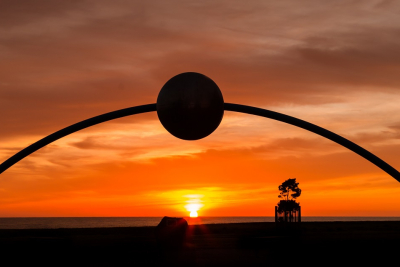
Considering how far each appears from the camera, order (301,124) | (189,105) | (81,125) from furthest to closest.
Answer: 1. (81,125)
2. (301,124)
3. (189,105)

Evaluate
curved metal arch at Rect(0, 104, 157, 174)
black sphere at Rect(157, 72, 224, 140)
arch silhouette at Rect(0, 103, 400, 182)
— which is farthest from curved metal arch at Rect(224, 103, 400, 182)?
black sphere at Rect(157, 72, 224, 140)

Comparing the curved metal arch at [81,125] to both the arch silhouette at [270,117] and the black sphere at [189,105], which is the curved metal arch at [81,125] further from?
the black sphere at [189,105]

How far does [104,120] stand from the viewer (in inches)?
937

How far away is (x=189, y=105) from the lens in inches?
703

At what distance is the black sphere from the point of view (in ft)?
58.6

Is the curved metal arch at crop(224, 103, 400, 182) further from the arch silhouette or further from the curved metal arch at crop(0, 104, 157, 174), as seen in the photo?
the curved metal arch at crop(0, 104, 157, 174)

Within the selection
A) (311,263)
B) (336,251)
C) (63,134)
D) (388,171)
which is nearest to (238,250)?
(336,251)

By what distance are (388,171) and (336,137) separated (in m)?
3.10

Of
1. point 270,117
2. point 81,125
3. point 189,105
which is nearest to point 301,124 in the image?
point 270,117

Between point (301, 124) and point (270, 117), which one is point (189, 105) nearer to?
point (270, 117)

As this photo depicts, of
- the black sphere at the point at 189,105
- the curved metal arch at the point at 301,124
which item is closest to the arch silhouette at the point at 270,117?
the curved metal arch at the point at 301,124

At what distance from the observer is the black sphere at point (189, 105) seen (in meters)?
17.9

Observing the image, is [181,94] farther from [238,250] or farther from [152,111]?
[238,250]

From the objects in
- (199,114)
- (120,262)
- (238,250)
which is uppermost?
(199,114)
